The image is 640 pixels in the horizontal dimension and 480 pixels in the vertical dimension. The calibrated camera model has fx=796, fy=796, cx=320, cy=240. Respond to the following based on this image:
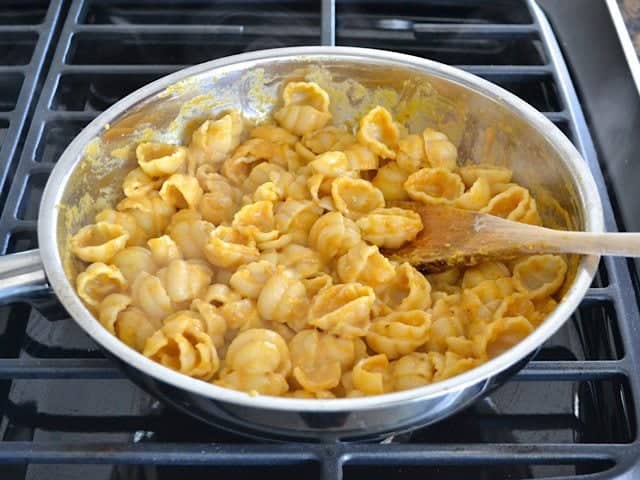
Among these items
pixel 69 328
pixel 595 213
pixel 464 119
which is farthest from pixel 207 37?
pixel 595 213

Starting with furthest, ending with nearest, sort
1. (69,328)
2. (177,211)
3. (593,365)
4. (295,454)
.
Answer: (177,211)
(69,328)
(593,365)
(295,454)

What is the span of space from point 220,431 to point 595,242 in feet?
2.01

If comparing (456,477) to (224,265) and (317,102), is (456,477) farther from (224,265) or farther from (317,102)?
(317,102)

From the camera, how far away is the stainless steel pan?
3.29 feet

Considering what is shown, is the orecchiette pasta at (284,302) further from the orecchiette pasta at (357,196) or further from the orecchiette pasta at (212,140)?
the orecchiette pasta at (212,140)

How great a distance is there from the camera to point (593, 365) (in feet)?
3.86

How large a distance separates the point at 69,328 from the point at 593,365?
836mm

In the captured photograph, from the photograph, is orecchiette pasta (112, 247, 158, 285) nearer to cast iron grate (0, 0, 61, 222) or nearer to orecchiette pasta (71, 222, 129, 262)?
orecchiette pasta (71, 222, 129, 262)

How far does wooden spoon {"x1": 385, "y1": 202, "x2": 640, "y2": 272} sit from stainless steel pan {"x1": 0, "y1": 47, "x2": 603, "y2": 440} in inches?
1.5

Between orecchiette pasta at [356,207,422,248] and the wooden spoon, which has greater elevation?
orecchiette pasta at [356,207,422,248]

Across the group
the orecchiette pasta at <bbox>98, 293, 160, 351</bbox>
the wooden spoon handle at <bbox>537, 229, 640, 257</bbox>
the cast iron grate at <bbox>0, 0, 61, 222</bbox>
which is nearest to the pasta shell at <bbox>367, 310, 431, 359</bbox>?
the wooden spoon handle at <bbox>537, 229, 640, 257</bbox>

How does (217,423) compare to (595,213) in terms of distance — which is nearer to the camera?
(217,423)

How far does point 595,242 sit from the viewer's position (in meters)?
1.15

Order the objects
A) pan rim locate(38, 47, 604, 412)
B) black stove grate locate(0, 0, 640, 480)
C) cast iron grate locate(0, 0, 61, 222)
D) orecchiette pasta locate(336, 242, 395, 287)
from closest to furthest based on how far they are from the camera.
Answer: pan rim locate(38, 47, 604, 412) < black stove grate locate(0, 0, 640, 480) < orecchiette pasta locate(336, 242, 395, 287) < cast iron grate locate(0, 0, 61, 222)
